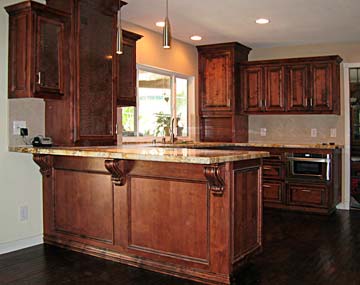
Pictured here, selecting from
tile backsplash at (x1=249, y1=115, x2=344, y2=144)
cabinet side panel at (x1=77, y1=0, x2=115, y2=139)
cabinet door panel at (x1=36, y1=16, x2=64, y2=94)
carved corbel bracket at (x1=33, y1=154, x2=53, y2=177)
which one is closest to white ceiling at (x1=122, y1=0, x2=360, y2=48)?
cabinet side panel at (x1=77, y1=0, x2=115, y2=139)

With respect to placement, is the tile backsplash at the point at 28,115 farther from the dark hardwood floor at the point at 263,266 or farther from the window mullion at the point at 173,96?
the window mullion at the point at 173,96

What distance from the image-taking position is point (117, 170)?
11.6 ft

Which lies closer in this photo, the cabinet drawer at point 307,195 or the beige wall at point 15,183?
the beige wall at point 15,183

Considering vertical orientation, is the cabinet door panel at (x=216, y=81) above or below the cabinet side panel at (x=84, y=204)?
above

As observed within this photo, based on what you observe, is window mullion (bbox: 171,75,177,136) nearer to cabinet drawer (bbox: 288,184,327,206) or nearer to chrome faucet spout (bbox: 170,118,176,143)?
chrome faucet spout (bbox: 170,118,176,143)

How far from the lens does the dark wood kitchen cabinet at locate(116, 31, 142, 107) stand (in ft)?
15.5

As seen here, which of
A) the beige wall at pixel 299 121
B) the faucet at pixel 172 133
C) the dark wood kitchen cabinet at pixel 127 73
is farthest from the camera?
the beige wall at pixel 299 121

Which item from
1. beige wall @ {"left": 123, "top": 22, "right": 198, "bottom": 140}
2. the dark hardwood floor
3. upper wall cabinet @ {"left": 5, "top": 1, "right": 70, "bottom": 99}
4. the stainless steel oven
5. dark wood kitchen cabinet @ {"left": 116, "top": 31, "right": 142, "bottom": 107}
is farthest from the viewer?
the stainless steel oven

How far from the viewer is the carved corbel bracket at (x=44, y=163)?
406cm

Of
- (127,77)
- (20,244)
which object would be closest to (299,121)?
(127,77)

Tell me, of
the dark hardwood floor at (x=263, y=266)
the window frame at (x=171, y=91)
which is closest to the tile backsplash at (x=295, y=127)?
the window frame at (x=171, y=91)

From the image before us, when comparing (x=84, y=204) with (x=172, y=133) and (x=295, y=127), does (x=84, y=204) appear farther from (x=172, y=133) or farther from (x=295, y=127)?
(x=295, y=127)

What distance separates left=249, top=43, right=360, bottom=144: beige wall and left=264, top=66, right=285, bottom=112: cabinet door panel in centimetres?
42

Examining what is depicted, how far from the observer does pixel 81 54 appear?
13.8 ft
